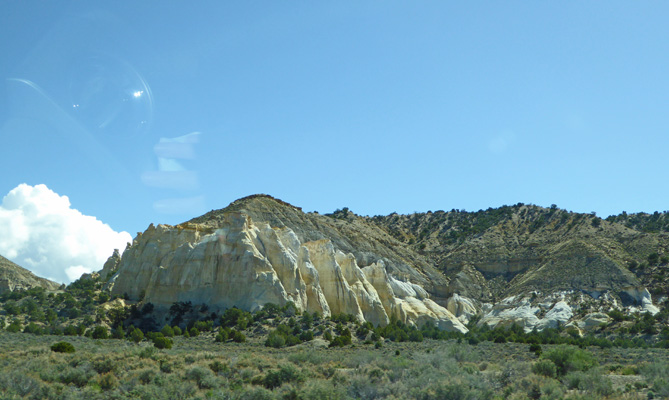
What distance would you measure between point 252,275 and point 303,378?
37732 millimetres

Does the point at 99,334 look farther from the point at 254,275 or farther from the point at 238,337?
the point at 254,275

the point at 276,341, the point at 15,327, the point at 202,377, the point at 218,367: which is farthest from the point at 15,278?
the point at 202,377

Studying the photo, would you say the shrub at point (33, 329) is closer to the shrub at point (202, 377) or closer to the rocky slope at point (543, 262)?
the shrub at point (202, 377)

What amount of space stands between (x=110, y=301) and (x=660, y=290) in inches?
2607

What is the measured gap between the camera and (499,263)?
317 ft

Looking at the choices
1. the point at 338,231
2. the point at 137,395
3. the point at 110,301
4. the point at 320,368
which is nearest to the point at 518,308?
the point at 338,231

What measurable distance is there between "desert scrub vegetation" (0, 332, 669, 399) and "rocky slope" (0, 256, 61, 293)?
5530cm

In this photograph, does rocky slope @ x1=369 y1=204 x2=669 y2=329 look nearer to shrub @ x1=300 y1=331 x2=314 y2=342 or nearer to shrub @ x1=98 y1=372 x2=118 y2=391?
shrub @ x1=300 y1=331 x2=314 y2=342

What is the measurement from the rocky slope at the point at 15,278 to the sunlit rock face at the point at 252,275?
18506 mm

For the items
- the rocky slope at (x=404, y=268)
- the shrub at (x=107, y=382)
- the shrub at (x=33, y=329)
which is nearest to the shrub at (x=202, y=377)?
the shrub at (x=107, y=382)

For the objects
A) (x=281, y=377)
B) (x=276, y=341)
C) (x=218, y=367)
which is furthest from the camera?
(x=276, y=341)

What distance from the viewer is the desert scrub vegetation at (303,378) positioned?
21.2m

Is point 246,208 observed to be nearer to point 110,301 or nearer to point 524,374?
point 110,301

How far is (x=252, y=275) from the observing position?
61.6 metres
